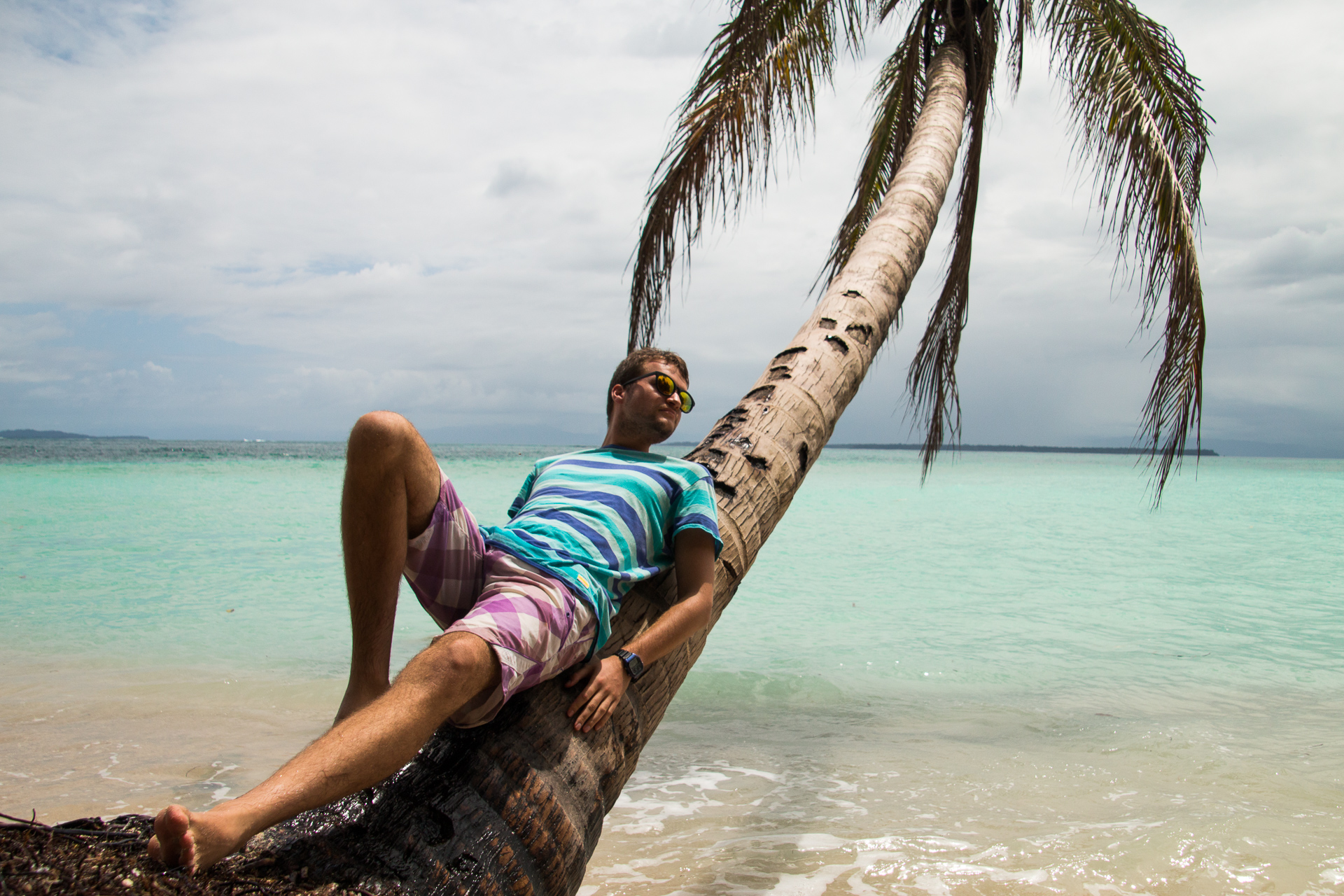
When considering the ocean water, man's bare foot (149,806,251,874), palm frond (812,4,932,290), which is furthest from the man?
palm frond (812,4,932,290)

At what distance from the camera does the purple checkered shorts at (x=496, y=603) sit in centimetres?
162

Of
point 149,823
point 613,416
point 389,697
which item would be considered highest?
point 613,416

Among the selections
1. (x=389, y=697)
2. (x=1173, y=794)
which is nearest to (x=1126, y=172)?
(x=1173, y=794)

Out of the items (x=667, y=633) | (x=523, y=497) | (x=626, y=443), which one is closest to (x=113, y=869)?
(x=667, y=633)

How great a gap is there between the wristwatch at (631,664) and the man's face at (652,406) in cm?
75

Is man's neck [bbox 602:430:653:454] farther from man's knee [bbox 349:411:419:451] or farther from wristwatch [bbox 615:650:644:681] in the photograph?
man's knee [bbox 349:411:419:451]

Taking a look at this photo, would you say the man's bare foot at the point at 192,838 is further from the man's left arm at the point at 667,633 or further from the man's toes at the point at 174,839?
the man's left arm at the point at 667,633

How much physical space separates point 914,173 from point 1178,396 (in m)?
1.84

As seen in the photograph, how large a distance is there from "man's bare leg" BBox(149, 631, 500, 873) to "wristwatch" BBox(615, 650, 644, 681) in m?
0.37

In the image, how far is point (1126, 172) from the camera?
4586 mm

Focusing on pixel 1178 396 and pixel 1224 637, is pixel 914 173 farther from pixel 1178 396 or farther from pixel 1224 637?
pixel 1224 637

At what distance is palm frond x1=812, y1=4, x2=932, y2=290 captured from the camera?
580 centimetres

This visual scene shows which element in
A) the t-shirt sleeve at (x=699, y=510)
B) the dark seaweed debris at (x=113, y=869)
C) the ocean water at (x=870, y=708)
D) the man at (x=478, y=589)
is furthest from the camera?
the ocean water at (x=870, y=708)

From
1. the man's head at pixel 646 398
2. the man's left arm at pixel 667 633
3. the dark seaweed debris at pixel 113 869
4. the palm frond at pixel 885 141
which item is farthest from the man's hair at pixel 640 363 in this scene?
the palm frond at pixel 885 141
